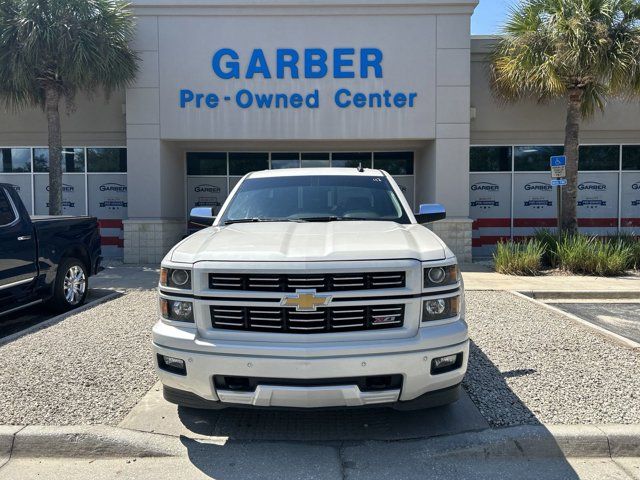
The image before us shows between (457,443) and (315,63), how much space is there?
35.5ft

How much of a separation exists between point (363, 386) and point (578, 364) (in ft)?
9.71

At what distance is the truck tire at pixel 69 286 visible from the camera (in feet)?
23.7

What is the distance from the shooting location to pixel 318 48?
41.5 ft

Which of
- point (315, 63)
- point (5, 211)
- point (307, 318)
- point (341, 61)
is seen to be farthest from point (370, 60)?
point (307, 318)

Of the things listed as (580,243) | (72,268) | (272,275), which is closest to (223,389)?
(272,275)

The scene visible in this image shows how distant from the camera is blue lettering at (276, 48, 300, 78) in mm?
12633

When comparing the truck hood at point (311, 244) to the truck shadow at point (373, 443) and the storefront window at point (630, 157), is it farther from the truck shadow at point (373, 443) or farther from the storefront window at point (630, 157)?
the storefront window at point (630, 157)

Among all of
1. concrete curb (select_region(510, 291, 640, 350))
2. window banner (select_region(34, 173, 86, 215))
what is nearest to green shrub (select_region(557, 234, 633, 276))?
concrete curb (select_region(510, 291, 640, 350))

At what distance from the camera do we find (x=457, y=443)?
356cm

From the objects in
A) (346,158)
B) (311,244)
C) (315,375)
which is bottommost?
(315,375)

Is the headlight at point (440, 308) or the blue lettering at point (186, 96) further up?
the blue lettering at point (186, 96)

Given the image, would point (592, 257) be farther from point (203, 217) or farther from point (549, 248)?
point (203, 217)

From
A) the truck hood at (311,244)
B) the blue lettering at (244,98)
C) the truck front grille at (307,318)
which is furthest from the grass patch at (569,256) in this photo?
the truck front grille at (307,318)

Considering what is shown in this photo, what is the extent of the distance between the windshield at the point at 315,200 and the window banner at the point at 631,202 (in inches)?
484
